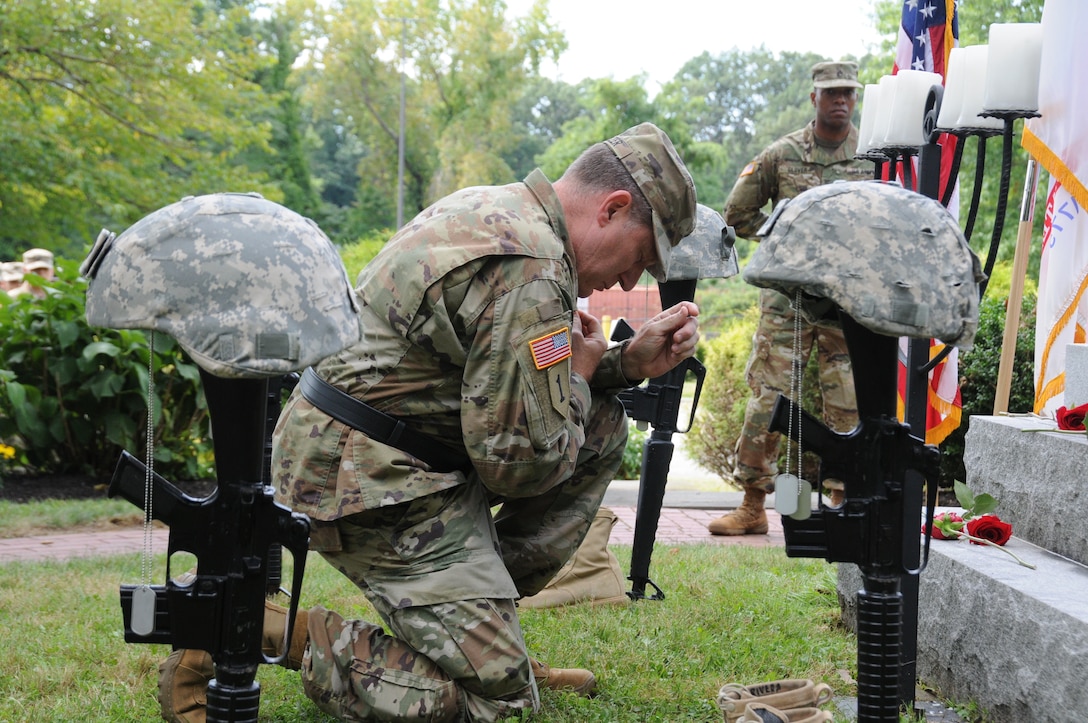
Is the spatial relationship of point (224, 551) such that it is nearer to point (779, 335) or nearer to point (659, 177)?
point (659, 177)

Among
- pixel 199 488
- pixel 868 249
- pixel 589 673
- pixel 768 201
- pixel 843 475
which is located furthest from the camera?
pixel 199 488

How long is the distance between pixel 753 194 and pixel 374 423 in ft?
12.9

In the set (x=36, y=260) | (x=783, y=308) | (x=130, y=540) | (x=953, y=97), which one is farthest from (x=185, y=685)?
(x=36, y=260)

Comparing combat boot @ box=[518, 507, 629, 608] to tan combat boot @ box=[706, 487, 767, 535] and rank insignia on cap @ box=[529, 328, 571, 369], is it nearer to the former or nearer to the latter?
rank insignia on cap @ box=[529, 328, 571, 369]

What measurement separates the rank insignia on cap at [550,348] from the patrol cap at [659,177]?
1.44 feet

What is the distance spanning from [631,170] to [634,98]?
2727 centimetres

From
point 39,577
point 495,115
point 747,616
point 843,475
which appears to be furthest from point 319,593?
point 495,115

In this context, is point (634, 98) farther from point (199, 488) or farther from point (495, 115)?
point (199, 488)

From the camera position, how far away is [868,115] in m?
3.76

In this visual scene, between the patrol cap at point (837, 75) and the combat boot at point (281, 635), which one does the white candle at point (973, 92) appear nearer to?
the combat boot at point (281, 635)

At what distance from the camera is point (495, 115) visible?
44.0 meters

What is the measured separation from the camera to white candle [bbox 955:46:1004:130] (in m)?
3.23

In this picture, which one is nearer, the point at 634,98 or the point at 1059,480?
the point at 1059,480

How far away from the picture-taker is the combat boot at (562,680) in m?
3.42
